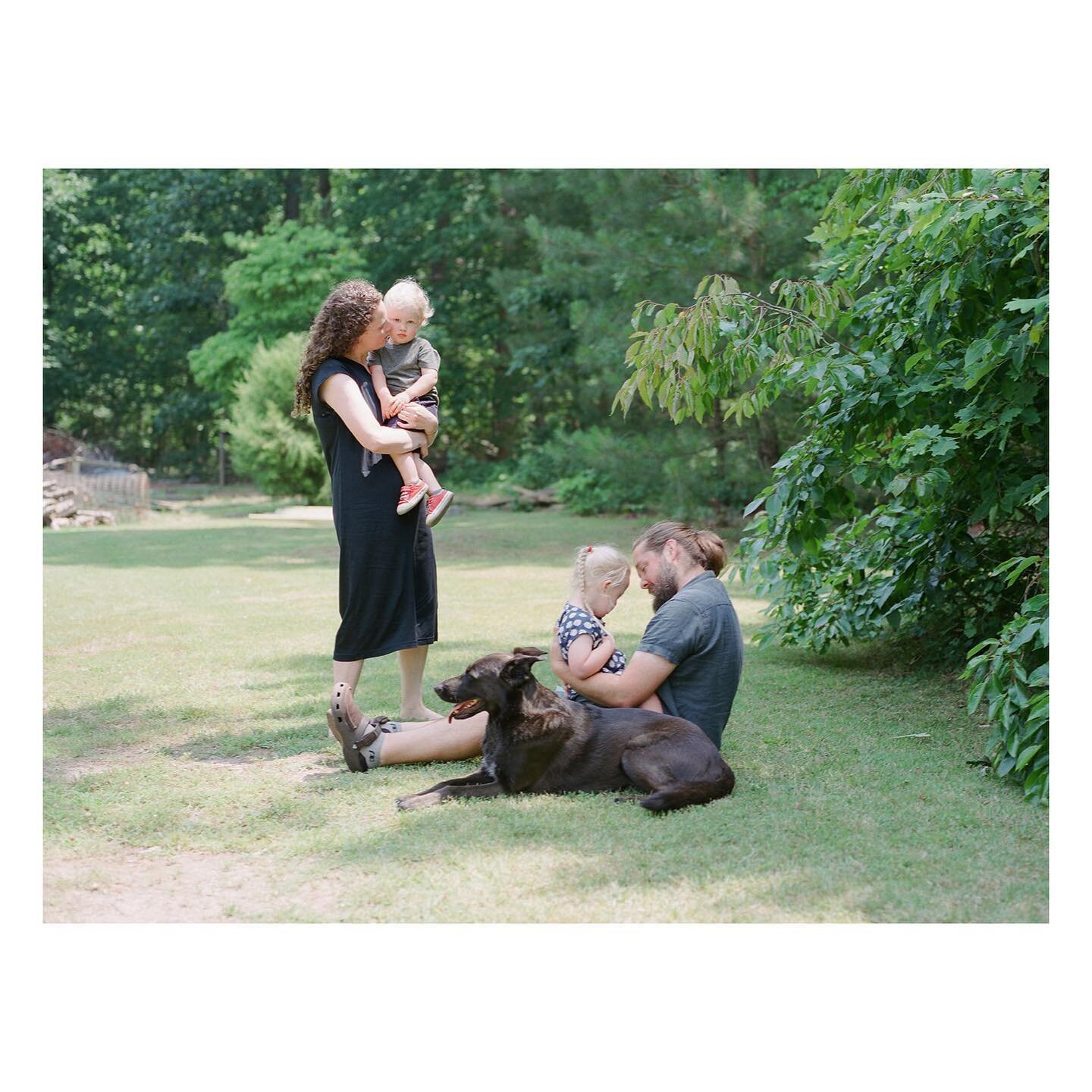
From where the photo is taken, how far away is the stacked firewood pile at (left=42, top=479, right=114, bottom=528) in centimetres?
Result: 1878

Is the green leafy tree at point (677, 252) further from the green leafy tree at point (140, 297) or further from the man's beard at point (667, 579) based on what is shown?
the green leafy tree at point (140, 297)

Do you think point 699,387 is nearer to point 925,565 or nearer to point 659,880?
point 925,565

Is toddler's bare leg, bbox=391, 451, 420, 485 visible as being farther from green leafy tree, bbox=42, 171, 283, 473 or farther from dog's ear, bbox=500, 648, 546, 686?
green leafy tree, bbox=42, 171, 283, 473

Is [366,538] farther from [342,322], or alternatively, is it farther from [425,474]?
[342,322]

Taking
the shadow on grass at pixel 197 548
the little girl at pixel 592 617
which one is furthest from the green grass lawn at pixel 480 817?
the shadow on grass at pixel 197 548

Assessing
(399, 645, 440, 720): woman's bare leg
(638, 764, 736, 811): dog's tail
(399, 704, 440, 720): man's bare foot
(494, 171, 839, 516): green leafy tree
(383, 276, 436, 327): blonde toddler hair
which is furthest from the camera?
(494, 171, 839, 516): green leafy tree

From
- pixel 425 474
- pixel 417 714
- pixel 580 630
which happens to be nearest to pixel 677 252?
pixel 425 474

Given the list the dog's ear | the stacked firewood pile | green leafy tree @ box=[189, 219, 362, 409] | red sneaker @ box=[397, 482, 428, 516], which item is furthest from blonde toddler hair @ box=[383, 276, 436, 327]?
green leafy tree @ box=[189, 219, 362, 409]

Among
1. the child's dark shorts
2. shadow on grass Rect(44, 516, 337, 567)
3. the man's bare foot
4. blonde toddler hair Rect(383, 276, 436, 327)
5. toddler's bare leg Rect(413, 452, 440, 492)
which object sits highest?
Answer: blonde toddler hair Rect(383, 276, 436, 327)

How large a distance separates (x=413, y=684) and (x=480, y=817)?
4.93ft

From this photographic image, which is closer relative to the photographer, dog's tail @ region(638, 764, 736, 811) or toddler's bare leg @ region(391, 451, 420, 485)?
dog's tail @ region(638, 764, 736, 811)

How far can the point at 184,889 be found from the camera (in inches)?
142

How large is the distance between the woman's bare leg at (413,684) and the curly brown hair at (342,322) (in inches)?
51.2

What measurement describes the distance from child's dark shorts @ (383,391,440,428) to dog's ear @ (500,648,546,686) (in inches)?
50.8
